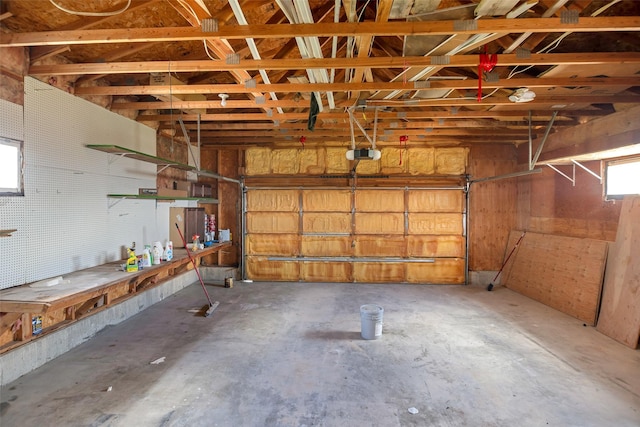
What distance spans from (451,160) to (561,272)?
112 inches

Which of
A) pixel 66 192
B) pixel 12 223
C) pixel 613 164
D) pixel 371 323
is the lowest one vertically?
pixel 371 323

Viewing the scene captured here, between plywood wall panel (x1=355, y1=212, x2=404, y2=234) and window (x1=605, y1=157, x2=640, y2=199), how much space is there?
3287 millimetres

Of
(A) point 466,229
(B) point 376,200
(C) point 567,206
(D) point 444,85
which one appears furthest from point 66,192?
(C) point 567,206

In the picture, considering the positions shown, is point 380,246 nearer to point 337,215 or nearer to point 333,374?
point 337,215

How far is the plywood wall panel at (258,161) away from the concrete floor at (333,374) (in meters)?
3.19

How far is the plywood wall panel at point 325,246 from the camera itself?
6621mm

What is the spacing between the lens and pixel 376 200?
21.6ft

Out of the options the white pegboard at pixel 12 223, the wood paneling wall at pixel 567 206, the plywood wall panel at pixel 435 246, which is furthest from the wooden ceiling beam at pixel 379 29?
the plywood wall panel at pixel 435 246

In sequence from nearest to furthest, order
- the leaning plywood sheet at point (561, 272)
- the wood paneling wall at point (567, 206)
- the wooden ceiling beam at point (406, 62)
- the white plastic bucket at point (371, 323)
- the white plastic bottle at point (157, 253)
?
the wooden ceiling beam at point (406, 62), the white plastic bucket at point (371, 323), the white plastic bottle at point (157, 253), the leaning plywood sheet at point (561, 272), the wood paneling wall at point (567, 206)

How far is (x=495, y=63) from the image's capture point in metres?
2.56

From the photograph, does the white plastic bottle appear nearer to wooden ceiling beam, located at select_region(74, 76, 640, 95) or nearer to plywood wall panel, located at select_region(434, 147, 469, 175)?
wooden ceiling beam, located at select_region(74, 76, 640, 95)

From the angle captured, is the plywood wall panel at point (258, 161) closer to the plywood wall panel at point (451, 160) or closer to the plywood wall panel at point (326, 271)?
the plywood wall panel at point (326, 271)

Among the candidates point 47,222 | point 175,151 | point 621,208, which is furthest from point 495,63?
point 175,151

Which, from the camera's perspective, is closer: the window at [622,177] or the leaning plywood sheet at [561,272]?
the window at [622,177]
